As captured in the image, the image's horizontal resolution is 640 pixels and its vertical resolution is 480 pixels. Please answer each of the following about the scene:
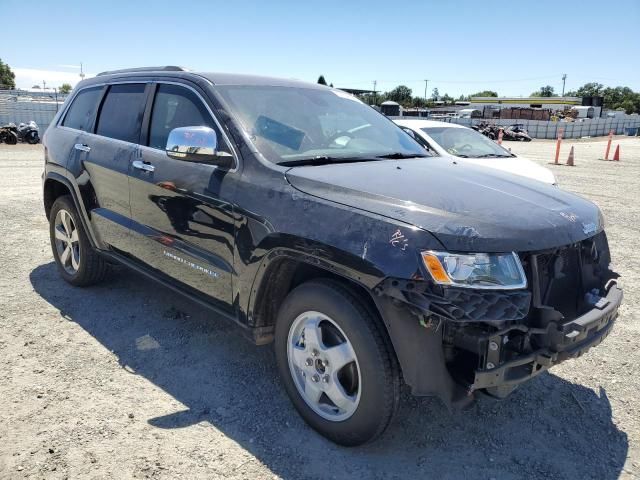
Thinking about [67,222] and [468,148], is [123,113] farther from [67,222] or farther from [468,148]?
[468,148]

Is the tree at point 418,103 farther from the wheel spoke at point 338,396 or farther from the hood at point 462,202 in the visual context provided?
the wheel spoke at point 338,396

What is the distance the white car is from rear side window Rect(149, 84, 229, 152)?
15.5 ft

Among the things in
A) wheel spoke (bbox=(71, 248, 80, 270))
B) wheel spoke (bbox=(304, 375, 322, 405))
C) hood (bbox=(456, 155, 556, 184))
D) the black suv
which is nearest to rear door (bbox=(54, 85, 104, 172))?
the black suv

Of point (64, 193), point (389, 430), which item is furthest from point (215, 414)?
point (64, 193)

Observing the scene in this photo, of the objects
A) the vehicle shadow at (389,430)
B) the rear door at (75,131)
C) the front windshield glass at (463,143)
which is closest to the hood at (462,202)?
the vehicle shadow at (389,430)

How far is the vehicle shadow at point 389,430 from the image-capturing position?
2.69 meters

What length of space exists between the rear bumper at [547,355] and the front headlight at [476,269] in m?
0.24

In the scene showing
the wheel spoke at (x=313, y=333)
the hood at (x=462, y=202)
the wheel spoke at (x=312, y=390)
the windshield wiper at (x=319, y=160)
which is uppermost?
the windshield wiper at (x=319, y=160)

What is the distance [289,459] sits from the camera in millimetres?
2699

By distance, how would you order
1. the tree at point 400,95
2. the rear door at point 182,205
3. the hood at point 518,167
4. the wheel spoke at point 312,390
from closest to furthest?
the wheel spoke at point 312,390 < the rear door at point 182,205 < the hood at point 518,167 < the tree at point 400,95

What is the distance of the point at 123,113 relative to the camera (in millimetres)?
4215

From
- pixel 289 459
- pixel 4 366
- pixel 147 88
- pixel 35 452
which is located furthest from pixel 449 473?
pixel 147 88

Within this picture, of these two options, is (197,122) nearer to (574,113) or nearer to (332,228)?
(332,228)

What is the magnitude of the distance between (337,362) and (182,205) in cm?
148
